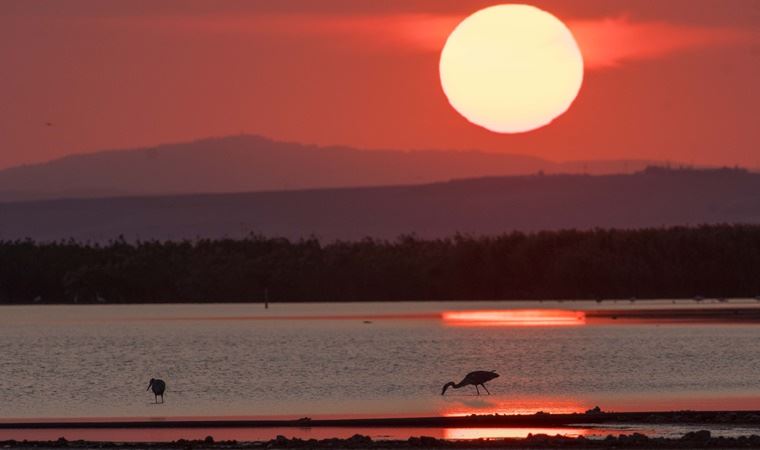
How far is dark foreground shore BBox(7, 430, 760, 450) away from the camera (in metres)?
28.5

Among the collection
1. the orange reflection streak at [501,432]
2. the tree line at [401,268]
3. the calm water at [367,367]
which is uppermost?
the tree line at [401,268]

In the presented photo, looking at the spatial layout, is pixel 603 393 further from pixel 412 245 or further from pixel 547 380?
pixel 412 245

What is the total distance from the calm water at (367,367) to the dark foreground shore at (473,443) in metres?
7.96

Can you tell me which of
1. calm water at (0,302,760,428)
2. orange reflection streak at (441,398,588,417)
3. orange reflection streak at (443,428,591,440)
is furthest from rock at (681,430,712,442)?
calm water at (0,302,760,428)

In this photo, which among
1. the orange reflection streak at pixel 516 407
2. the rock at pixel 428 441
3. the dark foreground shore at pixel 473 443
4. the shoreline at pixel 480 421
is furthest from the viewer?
the orange reflection streak at pixel 516 407

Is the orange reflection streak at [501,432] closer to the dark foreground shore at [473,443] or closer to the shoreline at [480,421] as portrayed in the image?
the shoreline at [480,421]

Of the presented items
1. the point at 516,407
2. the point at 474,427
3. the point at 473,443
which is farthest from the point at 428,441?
the point at 516,407

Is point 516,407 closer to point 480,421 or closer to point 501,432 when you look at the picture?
point 480,421

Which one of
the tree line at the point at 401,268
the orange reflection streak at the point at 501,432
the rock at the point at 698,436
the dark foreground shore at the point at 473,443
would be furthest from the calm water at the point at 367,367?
the tree line at the point at 401,268

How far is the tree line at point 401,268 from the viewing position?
14950 cm

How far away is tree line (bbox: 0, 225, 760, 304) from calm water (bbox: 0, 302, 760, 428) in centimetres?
4002

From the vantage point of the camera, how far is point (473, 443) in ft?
96.0

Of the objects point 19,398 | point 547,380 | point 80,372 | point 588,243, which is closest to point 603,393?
point 547,380

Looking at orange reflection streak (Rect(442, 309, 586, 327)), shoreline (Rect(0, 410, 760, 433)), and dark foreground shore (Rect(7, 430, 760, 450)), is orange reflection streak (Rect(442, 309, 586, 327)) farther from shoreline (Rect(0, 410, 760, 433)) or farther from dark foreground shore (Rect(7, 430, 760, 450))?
dark foreground shore (Rect(7, 430, 760, 450))
